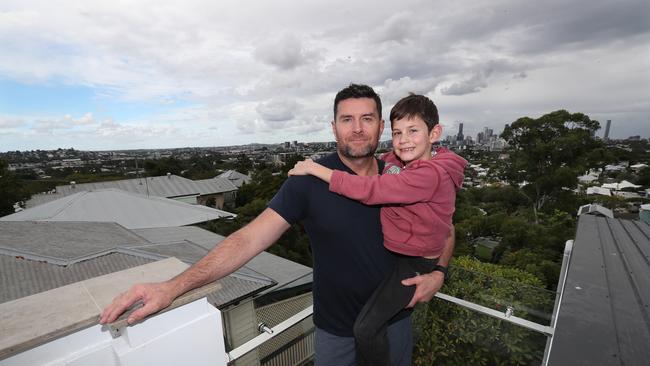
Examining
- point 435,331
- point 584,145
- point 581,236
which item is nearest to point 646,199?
point 584,145

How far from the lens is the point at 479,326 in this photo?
7.98ft

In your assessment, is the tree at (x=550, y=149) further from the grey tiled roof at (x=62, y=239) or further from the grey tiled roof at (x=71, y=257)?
the grey tiled roof at (x=62, y=239)

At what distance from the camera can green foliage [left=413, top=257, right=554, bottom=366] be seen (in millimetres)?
2141

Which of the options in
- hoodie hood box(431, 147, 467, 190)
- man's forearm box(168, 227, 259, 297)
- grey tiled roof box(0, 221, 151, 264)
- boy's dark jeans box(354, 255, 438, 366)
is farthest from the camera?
grey tiled roof box(0, 221, 151, 264)

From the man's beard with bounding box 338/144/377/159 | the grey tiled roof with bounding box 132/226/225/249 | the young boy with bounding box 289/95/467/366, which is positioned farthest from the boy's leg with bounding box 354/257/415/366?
the grey tiled roof with bounding box 132/226/225/249

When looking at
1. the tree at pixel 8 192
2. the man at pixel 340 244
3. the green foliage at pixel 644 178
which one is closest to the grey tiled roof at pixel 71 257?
the man at pixel 340 244

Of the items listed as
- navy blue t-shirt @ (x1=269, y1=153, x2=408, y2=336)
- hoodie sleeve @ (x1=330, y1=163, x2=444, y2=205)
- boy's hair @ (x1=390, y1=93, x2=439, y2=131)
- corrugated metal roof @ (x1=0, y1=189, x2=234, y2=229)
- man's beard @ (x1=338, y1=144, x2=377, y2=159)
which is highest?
boy's hair @ (x1=390, y1=93, x2=439, y2=131)

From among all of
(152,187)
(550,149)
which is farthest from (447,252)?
(152,187)

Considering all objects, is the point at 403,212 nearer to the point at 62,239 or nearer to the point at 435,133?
the point at 435,133

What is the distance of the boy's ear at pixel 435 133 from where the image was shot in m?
1.89

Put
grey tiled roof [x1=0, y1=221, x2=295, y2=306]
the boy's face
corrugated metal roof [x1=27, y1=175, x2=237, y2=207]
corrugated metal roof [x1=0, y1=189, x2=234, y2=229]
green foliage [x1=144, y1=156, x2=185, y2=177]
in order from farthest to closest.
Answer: green foliage [x1=144, y1=156, x2=185, y2=177], corrugated metal roof [x1=27, y1=175, x2=237, y2=207], corrugated metal roof [x1=0, y1=189, x2=234, y2=229], grey tiled roof [x1=0, y1=221, x2=295, y2=306], the boy's face

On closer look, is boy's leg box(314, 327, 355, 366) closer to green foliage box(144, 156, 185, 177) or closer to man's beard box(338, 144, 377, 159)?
man's beard box(338, 144, 377, 159)

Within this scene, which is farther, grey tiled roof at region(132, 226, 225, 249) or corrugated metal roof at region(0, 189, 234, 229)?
corrugated metal roof at region(0, 189, 234, 229)

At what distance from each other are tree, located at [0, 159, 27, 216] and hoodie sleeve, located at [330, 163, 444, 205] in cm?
3276
